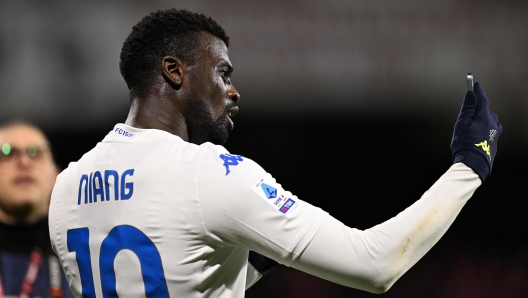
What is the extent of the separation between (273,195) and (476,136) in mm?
536

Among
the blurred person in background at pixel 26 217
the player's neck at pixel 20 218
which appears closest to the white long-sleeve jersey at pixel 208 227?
the blurred person in background at pixel 26 217

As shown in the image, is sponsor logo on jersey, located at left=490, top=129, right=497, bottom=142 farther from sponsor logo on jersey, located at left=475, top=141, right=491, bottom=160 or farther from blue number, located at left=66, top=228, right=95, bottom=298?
blue number, located at left=66, top=228, right=95, bottom=298

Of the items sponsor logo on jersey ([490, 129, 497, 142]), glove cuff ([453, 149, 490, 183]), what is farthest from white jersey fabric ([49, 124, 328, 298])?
sponsor logo on jersey ([490, 129, 497, 142])

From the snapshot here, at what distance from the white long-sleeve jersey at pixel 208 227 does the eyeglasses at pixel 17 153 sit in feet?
7.49

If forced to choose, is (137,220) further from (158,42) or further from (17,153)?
(17,153)

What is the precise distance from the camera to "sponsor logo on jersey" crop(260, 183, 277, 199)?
52.4 inches

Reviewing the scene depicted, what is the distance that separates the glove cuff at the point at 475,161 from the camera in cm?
143

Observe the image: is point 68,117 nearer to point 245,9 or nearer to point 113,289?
point 245,9

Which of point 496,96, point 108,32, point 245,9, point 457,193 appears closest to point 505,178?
point 496,96

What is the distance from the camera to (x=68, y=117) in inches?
197

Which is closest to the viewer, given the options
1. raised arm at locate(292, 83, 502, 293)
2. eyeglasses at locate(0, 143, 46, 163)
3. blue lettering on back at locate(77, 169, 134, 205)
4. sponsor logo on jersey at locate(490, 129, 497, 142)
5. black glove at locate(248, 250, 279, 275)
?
raised arm at locate(292, 83, 502, 293)

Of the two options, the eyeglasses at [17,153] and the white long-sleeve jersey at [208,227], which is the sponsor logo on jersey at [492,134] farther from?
the eyeglasses at [17,153]

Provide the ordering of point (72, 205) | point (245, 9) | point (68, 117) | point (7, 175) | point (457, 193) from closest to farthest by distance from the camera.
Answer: point (457, 193) → point (72, 205) → point (7, 175) → point (68, 117) → point (245, 9)

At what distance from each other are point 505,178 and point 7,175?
430 centimetres
